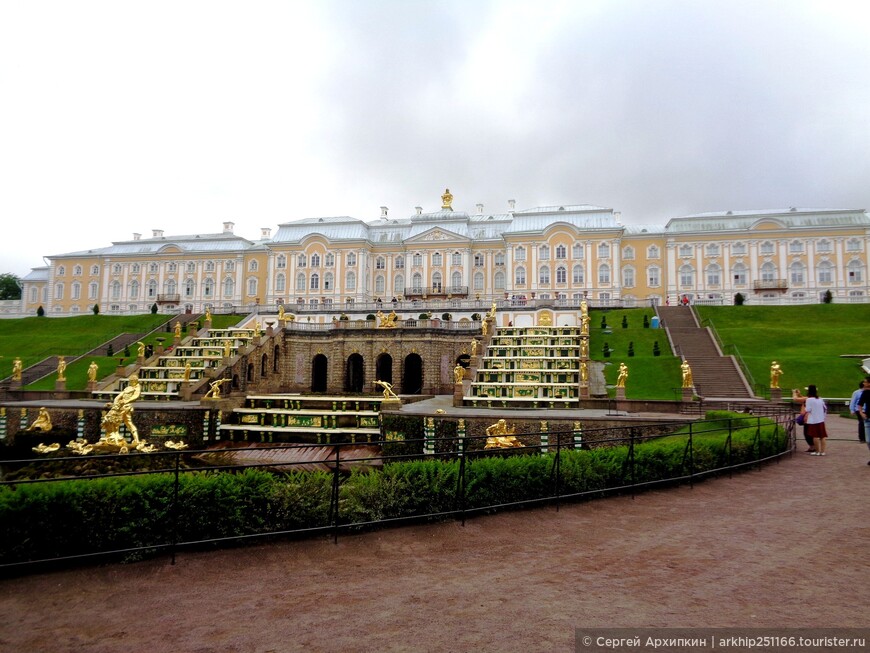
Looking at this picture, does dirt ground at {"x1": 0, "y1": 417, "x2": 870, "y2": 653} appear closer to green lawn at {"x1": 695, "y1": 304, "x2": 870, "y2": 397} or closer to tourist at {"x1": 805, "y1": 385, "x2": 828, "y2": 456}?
tourist at {"x1": 805, "y1": 385, "x2": 828, "y2": 456}

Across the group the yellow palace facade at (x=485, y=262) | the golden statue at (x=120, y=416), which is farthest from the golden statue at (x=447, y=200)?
the golden statue at (x=120, y=416)

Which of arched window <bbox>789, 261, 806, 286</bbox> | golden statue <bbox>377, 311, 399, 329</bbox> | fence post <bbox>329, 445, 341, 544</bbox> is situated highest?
arched window <bbox>789, 261, 806, 286</bbox>

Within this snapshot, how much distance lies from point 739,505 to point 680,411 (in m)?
14.7

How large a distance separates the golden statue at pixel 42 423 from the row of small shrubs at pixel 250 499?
68.3ft


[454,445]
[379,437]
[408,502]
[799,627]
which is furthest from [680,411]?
[799,627]

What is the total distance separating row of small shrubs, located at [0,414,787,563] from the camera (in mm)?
7562

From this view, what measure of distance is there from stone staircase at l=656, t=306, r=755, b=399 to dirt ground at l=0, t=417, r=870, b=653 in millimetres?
21445

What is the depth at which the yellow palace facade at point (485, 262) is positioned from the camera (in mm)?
65000

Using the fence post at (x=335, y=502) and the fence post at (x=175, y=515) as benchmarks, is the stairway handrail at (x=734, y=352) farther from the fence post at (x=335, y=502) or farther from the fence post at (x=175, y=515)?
the fence post at (x=175, y=515)

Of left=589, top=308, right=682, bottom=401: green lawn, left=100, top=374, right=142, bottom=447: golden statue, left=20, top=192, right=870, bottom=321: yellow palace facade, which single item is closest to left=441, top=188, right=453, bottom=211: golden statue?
left=20, top=192, right=870, bottom=321: yellow palace facade

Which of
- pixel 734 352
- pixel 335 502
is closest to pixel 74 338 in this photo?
pixel 335 502

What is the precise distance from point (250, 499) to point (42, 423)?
22.8 m

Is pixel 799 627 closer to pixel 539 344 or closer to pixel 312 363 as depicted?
pixel 539 344

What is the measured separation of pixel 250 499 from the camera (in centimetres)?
865
